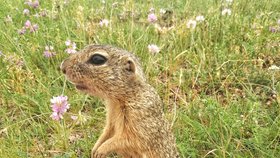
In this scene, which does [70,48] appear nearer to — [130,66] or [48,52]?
[48,52]

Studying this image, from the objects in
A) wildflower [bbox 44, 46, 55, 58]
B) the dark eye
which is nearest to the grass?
wildflower [bbox 44, 46, 55, 58]

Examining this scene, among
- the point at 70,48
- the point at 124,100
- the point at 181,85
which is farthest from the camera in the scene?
the point at 181,85

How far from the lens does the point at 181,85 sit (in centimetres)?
452

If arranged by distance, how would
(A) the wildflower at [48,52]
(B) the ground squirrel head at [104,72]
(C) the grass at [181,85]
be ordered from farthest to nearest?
(A) the wildflower at [48,52] → (C) the grass at [181,85] → (B) the ground squirrel head at [104,72]

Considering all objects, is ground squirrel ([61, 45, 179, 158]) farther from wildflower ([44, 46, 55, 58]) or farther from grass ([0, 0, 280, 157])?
wildflower ([44, 46, 55, 58])

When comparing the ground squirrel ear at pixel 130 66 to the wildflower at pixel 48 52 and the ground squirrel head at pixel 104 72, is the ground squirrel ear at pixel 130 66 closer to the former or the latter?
the ground squirrel head at pixel 104 72

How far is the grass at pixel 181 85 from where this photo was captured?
11.7 feet

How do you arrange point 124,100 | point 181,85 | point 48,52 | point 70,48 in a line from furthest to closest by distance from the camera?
point 48,52
point 181,85
point 70,48
point 124,100

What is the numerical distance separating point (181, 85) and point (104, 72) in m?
1.66

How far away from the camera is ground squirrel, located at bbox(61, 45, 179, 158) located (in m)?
2.98

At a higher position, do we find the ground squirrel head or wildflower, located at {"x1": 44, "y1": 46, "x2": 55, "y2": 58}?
wildflower, located at {"x1": 44, "y1": 46, "x2": 55, "y2": 58}

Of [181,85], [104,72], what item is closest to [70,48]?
[181,85]

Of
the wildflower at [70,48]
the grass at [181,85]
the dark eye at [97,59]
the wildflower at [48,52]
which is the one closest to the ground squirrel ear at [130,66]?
the dark eye at [97,59]

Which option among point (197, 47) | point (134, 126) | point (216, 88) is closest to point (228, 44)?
point (197, 47)
